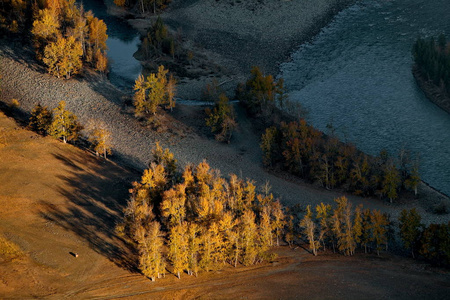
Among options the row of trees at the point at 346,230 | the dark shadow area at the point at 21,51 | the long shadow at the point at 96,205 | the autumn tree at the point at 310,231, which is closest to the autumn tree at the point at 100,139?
the long shadow at the point at 96,205

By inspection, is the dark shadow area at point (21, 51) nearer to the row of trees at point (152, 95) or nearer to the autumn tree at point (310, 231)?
the row of trees at point (152, 95)

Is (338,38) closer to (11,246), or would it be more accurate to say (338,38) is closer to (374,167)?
(374,167)

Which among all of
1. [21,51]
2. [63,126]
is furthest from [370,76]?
[21,51]

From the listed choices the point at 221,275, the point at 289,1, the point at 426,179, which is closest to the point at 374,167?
the point at 426,179

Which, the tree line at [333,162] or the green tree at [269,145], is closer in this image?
the tree line at [333,162]

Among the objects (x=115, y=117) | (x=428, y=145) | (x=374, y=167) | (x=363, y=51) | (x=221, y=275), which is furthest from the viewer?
(x=363, y=51)
